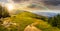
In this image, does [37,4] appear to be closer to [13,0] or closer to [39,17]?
[39,17]

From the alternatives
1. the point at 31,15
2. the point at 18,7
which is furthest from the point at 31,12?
the point at 18,7

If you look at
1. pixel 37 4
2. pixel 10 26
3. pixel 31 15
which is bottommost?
pixel 10 26

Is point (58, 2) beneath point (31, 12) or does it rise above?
above

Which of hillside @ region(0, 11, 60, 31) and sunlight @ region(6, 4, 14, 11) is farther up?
sunlight @ region(6, 4, 14, 11)

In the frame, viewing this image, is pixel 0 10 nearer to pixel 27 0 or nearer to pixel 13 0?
pixel 13 0

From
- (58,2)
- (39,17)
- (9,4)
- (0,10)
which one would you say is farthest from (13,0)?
(58,2)

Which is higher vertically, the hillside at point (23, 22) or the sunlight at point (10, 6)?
the sunlight at point (10, 6)

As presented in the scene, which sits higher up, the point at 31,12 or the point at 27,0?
the point at 27,0

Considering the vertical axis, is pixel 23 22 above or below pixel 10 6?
below
